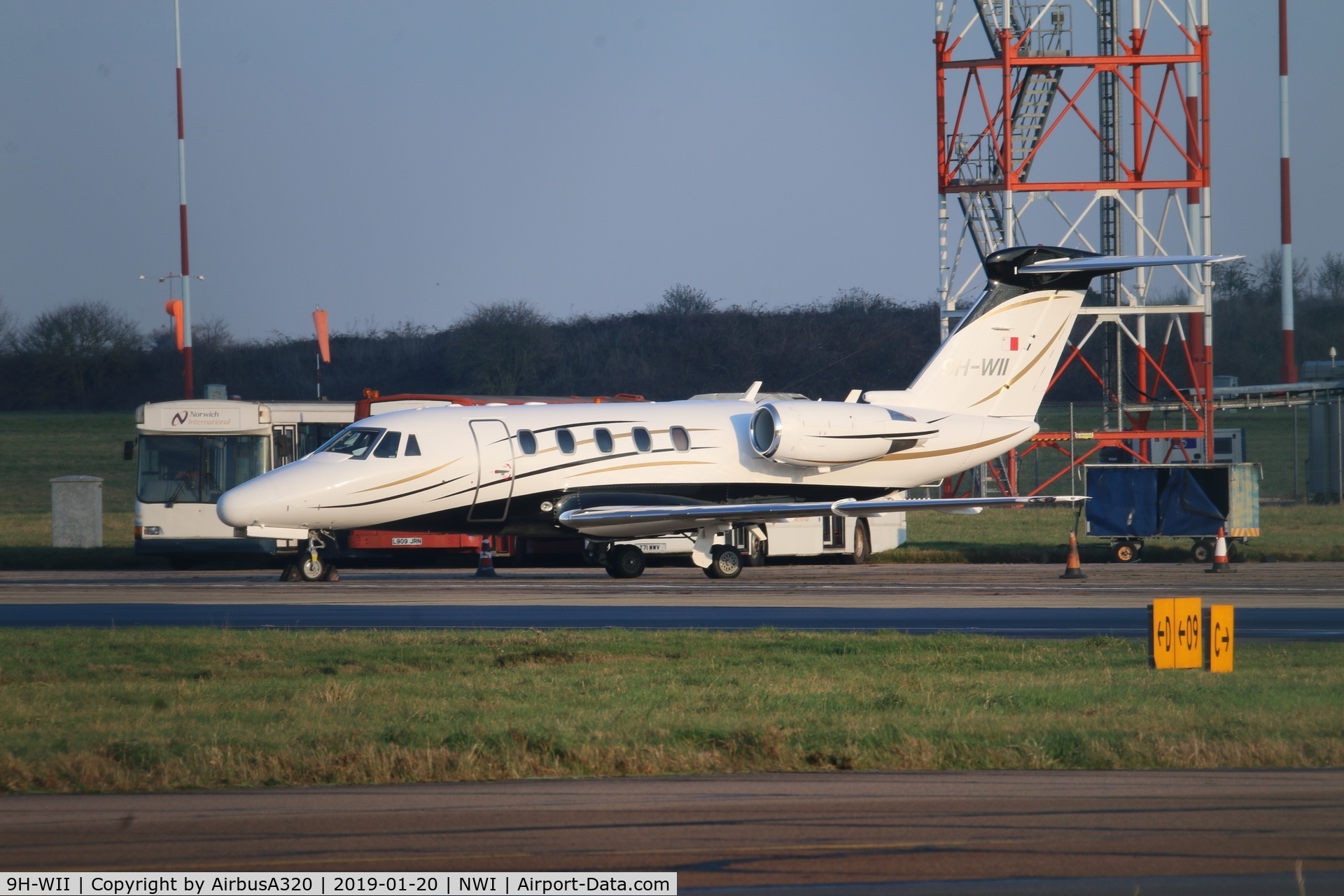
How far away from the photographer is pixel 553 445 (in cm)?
2489

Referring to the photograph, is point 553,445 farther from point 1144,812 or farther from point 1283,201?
point 1283,201

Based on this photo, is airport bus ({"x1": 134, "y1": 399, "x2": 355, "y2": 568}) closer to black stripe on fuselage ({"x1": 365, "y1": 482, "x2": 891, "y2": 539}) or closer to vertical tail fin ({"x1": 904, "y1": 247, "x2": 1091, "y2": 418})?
black stripe on fuselage ({"x1": 365, "y1": 482, "x2": 891, "y2": 539})

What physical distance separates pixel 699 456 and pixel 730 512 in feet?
6.50

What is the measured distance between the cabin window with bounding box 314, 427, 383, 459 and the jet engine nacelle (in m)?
6.93

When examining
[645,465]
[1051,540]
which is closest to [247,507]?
[645,465]

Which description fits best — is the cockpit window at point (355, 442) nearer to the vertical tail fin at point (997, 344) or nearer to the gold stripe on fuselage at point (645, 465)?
the gold stripe on fuselage at point (645, 465)

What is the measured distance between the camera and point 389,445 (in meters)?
23.9

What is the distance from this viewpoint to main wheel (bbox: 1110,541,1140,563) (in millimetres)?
28672

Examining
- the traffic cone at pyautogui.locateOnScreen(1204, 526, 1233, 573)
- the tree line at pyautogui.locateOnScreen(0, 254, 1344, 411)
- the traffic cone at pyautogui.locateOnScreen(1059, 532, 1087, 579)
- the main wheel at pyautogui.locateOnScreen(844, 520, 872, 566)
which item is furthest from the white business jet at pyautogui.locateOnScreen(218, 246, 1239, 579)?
the tree line at pyautogui.locateOnScreen(0, 254, 1344, 411)

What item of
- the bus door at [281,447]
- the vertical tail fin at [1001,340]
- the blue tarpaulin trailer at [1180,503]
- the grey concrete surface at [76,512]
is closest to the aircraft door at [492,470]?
the bus door at [281,447]

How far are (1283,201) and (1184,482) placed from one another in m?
32.7

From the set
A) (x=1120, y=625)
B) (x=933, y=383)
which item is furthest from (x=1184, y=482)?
(x=1120, y=625)

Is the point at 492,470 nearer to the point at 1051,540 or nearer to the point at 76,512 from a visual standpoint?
the point at 76,512

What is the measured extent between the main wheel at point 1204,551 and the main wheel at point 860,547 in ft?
21.9
